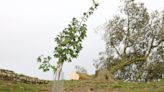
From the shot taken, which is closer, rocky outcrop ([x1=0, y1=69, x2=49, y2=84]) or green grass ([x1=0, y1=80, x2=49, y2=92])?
green grass ([x1=0, y1=80, x2=49, y2=92])

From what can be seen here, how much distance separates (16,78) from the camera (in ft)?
88.0

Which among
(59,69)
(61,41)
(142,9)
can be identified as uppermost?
(142,9)

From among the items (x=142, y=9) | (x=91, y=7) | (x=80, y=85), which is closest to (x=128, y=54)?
(x=142, y=9)

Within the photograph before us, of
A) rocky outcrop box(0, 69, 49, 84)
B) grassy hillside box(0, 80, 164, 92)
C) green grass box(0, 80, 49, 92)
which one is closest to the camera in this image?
green grass box(0, 80, 49, 92)

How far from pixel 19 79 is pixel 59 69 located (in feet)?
49.6

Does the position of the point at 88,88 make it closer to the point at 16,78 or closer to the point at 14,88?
the point at 14,88

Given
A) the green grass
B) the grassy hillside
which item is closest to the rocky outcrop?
the grassy hillside

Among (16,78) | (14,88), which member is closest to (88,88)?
(14,88)

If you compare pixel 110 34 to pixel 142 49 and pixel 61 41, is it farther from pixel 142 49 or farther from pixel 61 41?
pixel 61 41

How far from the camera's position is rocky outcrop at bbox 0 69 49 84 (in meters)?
26.2

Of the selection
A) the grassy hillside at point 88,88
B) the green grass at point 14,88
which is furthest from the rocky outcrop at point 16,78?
the green grass at point 14,88

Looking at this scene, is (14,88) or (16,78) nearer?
(14,88)

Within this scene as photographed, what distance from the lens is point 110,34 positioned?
140ft

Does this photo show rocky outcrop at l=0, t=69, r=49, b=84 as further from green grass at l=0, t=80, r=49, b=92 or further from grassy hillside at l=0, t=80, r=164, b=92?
green grass at l=0, t=80, r=49, b=92
